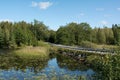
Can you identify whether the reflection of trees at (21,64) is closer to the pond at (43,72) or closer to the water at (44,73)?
the pond at (43,72)

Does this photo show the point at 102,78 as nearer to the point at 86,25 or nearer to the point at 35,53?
the point at 35,53

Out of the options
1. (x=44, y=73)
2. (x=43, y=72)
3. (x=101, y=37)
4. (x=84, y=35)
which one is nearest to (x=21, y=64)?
(x=43, y=72)

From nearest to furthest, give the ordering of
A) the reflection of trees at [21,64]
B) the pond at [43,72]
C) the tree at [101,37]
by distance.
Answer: the pond at [43,72], the reflection of trees at [21,64], the tree at [101,37]

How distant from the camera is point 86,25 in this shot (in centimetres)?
10062

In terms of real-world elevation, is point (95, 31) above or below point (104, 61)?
above

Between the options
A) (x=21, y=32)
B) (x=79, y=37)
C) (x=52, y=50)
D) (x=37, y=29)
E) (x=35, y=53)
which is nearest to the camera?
(x=35, y=53)

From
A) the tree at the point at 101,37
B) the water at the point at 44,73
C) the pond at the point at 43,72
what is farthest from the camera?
the tree at the point at 101,37

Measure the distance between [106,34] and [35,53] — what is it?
47.3 m

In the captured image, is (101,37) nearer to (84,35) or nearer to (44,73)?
(84,35)

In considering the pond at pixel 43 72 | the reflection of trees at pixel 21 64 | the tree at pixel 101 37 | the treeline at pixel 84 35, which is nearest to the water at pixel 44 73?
the pond at pixel 43 72

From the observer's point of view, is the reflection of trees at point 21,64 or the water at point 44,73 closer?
the water at point 44,73

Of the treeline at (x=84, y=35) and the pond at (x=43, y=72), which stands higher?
the treeline at (x=84, y=35)

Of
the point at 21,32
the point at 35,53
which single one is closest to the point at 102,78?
the point at 35,53

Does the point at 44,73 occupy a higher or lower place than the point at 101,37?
lower
